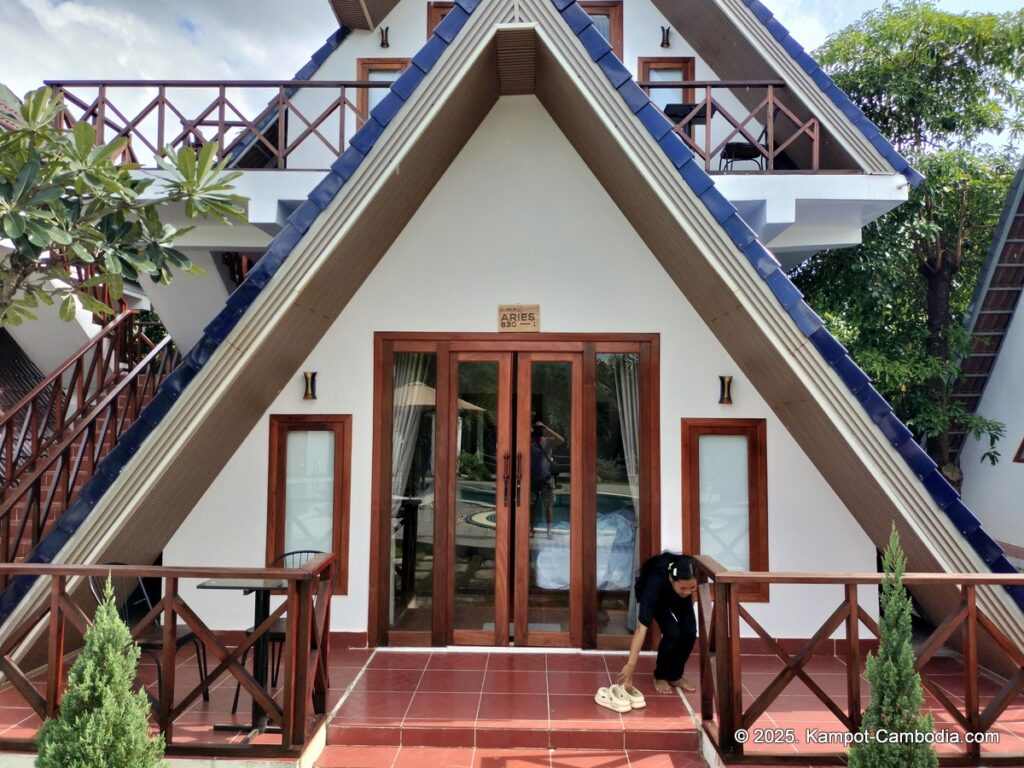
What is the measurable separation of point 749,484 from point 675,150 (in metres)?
2.92

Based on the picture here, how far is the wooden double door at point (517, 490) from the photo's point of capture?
18.2ft

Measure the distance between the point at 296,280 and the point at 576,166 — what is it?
8.74 ft

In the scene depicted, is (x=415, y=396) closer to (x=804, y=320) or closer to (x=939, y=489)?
(x=804, y=320)

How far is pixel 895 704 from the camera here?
318 cm

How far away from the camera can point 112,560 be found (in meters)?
4.98

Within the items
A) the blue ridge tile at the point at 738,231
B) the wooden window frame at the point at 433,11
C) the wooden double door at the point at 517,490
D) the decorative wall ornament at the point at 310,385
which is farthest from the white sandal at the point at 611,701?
the wooden window frame at the point at 433,11

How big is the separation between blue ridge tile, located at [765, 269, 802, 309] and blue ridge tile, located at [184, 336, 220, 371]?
337 cm

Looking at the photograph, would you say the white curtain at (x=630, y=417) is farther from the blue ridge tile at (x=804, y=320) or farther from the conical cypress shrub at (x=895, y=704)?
the conical cypress shrub at (x=895, y=704)

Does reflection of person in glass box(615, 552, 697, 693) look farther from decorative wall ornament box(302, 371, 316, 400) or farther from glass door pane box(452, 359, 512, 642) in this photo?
decorative wall ornament box(302, 371, 316, 400)

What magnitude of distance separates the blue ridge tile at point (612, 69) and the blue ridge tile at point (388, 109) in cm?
130

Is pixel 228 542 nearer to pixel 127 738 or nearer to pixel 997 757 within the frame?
pixel 127 738

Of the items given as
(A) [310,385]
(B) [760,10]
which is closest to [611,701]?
(A) [310,385]

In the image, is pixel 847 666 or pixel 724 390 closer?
pixel 847 666

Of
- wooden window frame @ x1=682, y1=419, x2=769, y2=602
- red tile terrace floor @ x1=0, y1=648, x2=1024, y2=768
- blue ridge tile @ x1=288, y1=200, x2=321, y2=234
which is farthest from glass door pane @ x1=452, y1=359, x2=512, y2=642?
blue ridge tile @ x1=288, y1=200, x2=321, y2=234
